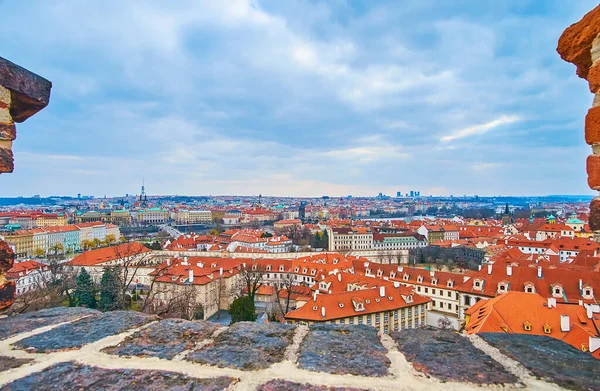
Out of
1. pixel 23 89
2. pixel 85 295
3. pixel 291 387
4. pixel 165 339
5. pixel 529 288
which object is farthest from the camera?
pixel 85 295

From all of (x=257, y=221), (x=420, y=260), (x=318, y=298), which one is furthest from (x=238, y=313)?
(x=257, y=221)

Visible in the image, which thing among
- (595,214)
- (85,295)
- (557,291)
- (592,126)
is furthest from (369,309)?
(592,126)

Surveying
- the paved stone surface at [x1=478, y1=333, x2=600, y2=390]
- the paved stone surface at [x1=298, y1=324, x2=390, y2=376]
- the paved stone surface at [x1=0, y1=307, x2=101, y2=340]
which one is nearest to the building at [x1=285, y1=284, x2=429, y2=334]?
the paved stone surface at [x1=0, y1=307, x2=101, y2=340]

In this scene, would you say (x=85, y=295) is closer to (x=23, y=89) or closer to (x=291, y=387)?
(x=23, y=89)

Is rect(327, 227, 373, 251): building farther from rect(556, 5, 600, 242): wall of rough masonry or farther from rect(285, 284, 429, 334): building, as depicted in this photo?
rect(556, 5, 600, 242): wall of rough masonry

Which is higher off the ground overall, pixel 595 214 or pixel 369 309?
pixel 595 214

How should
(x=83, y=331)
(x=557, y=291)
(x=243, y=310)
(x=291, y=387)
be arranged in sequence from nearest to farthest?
1. (x=291, y=387)
2. (x=83, y=331)
3. (x=243, y=310)
4. (x=557, y=291)

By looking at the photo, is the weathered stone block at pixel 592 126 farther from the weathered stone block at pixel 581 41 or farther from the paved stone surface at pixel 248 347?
the paved stone surface at pixel 248 347
